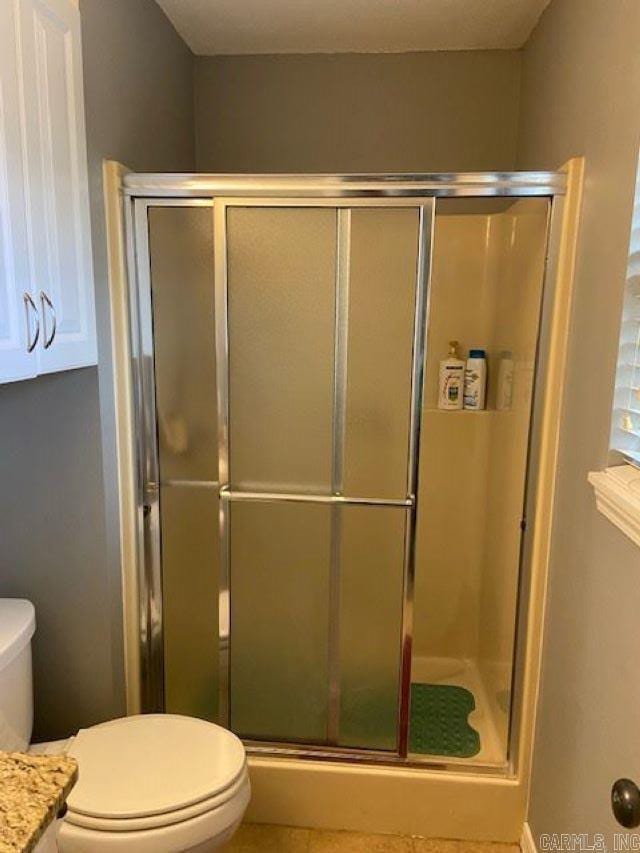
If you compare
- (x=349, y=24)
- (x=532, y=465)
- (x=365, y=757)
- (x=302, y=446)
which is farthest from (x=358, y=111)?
(x=365, y=757)

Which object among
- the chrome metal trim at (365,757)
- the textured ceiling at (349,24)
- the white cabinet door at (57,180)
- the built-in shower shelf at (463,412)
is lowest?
the chrome metal trim at (365,757)

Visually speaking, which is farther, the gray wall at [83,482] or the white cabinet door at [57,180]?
the gray wall at [83,482]

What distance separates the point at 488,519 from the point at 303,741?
3.37 ft

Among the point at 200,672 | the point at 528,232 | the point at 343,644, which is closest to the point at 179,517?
the point at 200,672

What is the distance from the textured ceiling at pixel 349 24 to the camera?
71.4 inches

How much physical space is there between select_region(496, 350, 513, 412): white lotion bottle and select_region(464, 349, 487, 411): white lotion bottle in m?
0.09

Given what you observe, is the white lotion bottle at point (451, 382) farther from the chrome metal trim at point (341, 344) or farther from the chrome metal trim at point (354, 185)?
the chrome metal trim at point (354, 185)

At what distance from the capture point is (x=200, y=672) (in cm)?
199

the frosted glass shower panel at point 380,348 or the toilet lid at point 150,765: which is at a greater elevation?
the frosted glass shower panel at point 380,348

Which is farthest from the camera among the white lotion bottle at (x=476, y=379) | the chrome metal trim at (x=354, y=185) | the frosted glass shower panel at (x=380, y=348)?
the white lotion bottle at (x=476, y=379)

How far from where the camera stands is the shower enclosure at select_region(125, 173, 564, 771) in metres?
1.68

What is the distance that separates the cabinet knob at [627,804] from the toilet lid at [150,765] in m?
0.84

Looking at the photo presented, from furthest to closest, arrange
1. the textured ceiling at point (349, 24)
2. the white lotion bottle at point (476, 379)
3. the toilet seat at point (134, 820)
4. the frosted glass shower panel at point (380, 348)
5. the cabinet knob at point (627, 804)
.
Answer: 1. the white lotion bottle at point (476, 379)
2. the textured ceiling at point (349, 24)
3. the frosted glass shower panel at point (380, 348)
4. the toilet seat at point (134, 820)
5. the cabinet knob at point (627, 804)

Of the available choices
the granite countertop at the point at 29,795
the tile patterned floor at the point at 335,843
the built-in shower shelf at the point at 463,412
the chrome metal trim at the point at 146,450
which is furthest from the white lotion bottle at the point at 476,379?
the granite countertop at the point at 29,795
